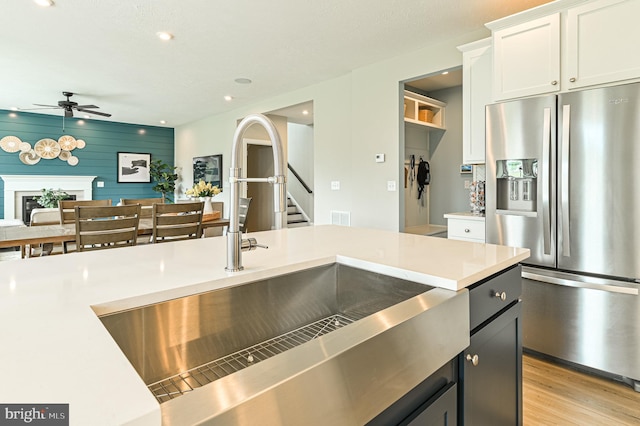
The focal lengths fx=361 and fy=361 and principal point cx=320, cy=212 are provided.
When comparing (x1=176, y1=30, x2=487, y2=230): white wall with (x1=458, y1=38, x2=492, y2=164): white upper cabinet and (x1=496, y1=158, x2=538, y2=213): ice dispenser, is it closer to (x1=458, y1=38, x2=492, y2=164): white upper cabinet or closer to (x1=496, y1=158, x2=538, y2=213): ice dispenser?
(x1=458, y1=38, x2=492, y2=164): white upper cabinet

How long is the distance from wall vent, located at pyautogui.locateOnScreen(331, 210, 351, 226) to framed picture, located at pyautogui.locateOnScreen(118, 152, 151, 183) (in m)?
5.64

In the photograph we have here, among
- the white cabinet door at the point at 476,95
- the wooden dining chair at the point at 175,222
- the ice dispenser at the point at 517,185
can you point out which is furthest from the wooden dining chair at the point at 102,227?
the white cabinet door at the point at 476,95

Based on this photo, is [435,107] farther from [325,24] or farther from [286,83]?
[325,24]

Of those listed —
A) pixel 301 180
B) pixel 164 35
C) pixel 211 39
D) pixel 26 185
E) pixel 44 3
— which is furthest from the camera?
pixel 301 180

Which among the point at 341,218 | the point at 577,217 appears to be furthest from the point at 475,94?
the point at 341,218

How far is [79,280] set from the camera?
3.34 feet

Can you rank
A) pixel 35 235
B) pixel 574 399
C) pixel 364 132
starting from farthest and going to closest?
pixel 364 132 → pixel 35 235 → pixel 574 399

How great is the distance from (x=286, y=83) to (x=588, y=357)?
4.35 metres

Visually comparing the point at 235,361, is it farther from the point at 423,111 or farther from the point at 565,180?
the point at 423,111

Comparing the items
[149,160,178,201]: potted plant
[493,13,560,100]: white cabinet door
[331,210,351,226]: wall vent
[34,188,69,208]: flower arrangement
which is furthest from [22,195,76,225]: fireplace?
[493,13,560,100]: white cabinet door

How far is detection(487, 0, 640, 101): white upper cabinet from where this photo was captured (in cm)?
212

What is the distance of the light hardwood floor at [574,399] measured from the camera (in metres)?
1.82

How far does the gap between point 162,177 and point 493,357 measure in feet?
27.8

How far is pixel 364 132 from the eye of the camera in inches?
168
